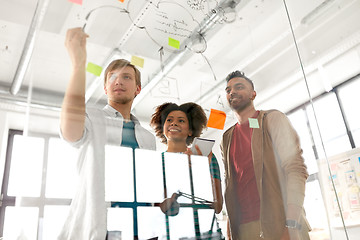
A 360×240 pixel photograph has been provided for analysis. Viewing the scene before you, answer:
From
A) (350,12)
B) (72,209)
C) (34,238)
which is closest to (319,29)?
(350,12)

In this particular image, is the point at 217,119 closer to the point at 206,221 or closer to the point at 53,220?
the point at 206,221

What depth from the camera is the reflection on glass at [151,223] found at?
3.22ft

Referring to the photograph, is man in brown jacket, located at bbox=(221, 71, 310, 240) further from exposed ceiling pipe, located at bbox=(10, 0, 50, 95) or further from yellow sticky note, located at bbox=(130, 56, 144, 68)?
exposed ceiling pipe, located at bbox=(10, 0, 50, 95)

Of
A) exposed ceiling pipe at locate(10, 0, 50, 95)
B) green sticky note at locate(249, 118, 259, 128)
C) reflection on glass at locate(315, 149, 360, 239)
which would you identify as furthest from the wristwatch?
exposed ceiling pipe at locate(10, 0, 50, 95)

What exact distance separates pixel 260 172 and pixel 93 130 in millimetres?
674

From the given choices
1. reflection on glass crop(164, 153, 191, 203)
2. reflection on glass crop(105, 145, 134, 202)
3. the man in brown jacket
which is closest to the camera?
reflection on glass crop(105, 145, 134, 202)

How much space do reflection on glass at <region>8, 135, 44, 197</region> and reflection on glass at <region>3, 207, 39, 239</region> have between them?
0.04 m

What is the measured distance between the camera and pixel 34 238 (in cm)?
85

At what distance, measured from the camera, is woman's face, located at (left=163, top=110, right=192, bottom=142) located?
1173 mm

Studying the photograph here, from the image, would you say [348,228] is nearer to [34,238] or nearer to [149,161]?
[149,161]

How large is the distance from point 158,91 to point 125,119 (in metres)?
0.19

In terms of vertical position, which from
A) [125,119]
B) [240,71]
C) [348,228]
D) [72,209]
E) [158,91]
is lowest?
[348,228]

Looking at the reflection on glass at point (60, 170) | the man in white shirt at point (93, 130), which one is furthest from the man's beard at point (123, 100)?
the reflection on glass at point (60, 170)

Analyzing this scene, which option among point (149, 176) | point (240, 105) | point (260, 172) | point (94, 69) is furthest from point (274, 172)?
point (94, 69)
